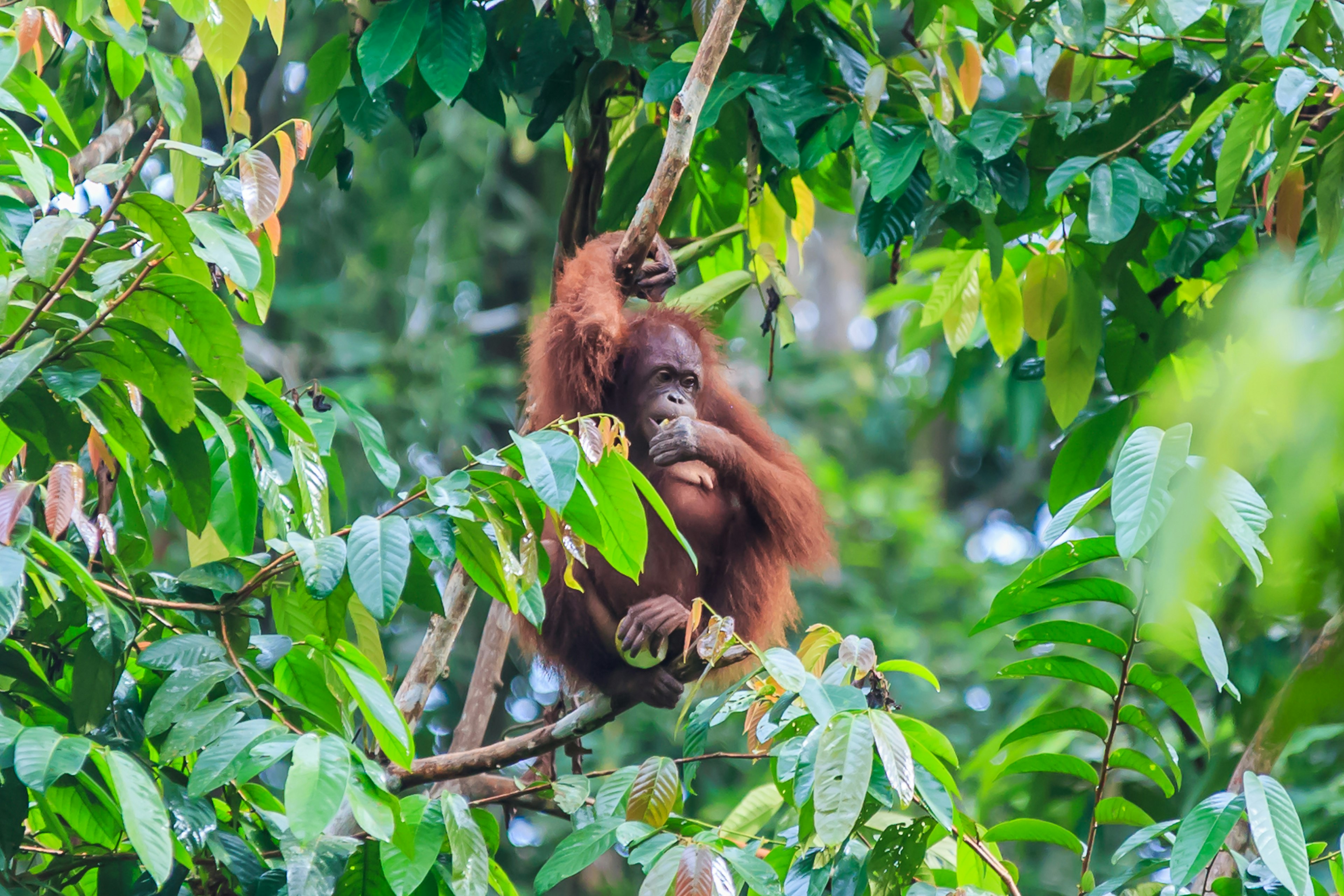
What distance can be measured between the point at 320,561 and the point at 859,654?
0.89 m

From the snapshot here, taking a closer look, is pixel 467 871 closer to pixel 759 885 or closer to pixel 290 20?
pixel 759 885

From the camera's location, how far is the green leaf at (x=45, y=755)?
161cm

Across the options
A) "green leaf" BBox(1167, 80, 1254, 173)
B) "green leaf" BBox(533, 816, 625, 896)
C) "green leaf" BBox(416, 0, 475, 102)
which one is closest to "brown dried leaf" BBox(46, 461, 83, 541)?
"green leaf" BBox(533, 816, 625, 896)

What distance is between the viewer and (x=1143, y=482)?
1.42 metres

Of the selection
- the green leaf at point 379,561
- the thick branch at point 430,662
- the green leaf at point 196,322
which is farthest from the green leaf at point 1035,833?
the green leaf at point 196,322

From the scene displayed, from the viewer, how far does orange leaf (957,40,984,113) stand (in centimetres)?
343

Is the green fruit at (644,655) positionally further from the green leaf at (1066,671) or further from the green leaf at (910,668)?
the green leaf at (1066,671)

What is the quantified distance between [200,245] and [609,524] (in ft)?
2.64

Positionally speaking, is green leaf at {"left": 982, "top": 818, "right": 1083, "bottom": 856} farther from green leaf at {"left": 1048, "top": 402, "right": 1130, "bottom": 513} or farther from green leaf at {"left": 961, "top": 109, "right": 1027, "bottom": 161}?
green leaf at {"left": 961, "top": 109, "right": 1027, "bottom": 161}

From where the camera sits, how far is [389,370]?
23.7ft

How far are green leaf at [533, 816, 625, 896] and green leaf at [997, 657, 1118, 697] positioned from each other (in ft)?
2.37

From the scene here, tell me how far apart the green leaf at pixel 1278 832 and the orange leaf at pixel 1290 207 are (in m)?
1.14

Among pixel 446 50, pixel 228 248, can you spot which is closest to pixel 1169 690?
pixel 228 248

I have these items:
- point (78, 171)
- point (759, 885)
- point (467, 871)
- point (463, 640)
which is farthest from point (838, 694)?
point (463, 640)
